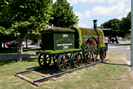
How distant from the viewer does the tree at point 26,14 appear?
30.3ft

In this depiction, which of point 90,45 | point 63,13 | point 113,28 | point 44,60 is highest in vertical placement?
point 113,28

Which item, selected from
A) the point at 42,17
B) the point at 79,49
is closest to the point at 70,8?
the point at 42,17

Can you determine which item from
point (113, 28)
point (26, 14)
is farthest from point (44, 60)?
point (113, 28)

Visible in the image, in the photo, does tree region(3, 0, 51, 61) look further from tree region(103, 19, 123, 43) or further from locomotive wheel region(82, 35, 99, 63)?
tree region(103, 19, 123, 43)

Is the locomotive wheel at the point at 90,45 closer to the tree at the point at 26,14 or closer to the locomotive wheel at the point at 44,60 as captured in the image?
the locomotive wheel at the point at 44,60

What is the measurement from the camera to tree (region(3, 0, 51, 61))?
923 cm

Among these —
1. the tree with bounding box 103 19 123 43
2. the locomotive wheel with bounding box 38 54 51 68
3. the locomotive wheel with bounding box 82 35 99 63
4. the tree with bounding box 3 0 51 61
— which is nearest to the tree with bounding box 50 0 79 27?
the tree with bounding box 3 0 51 61

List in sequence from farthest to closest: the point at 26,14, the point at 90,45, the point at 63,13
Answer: the point at 63,13
the point at 26,14
the point at 90,45

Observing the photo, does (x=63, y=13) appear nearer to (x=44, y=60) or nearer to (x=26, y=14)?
(x=26, y=14)

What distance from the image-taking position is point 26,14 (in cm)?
973

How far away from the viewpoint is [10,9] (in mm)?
9414

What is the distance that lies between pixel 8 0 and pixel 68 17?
12577 mm

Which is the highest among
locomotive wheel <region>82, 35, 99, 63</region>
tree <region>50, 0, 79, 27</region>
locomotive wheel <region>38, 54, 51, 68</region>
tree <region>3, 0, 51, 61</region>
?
tree <region>50, 0, 79, 27</region>

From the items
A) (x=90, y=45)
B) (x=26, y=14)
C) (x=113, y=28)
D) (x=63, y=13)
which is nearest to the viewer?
(x=90, y=45)
